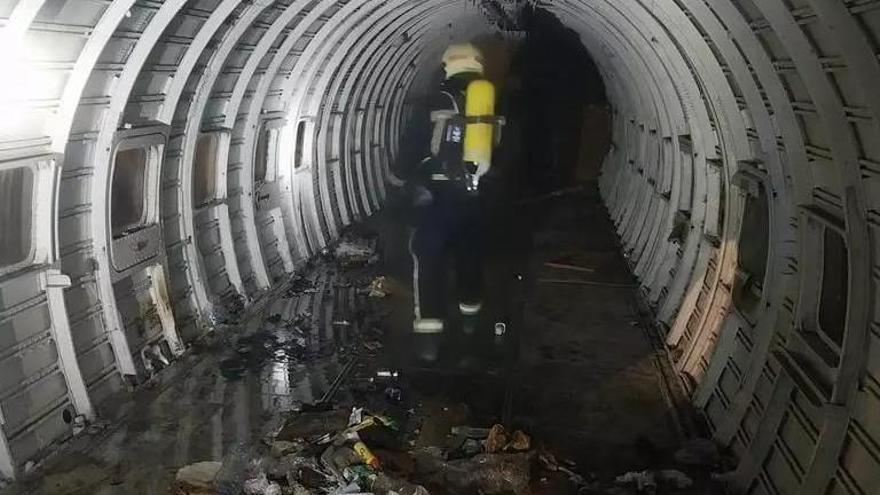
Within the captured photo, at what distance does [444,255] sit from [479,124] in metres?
7.46

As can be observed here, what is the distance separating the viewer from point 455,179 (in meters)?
21.9

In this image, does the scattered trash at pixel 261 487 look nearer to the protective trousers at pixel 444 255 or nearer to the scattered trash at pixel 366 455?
the scattered trash at pixel 366 455

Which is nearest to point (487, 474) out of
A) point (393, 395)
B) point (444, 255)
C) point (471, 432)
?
point (471, 432)

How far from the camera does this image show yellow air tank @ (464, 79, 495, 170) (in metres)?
20.8

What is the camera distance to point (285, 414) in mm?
7672

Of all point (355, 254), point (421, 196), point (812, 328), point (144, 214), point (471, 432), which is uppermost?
point (144, 214)

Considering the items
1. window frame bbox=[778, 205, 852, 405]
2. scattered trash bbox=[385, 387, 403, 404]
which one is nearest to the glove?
scattered trash bbox=[385, 387, 403, 404]

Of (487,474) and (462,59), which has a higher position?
(462,59)

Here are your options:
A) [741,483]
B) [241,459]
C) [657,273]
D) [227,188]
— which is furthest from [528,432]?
[227,188]

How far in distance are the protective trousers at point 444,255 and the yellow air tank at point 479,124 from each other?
4.45 ft

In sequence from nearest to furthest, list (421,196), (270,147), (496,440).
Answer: (496,440) < (270,147) < (421,196)

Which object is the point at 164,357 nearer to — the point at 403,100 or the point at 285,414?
the point at 285,414

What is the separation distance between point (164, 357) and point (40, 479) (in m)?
2.39

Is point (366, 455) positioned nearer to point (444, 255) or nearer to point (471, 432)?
point (471, 432)
